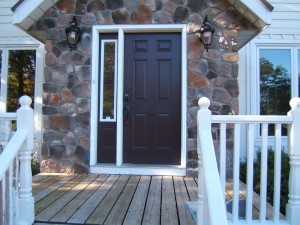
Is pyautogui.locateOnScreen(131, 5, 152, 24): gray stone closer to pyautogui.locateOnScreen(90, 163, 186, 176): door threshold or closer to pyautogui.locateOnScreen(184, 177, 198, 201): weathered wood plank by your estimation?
pyautogui.locateOnScreen(90, 163, 186, 176): door threshold

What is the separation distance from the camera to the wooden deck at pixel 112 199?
2582mm

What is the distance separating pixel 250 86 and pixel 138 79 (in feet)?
7.52

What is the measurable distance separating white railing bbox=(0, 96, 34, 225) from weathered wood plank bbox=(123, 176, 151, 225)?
0.85 m

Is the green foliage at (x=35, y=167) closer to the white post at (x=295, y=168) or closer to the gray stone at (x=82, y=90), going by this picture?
the gray stone at (x=82, y=90)

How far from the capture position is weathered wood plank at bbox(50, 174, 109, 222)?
A: 8.47 feet

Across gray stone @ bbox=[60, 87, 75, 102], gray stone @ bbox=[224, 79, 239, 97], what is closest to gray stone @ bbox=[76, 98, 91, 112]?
gray stone @ bbox=[60, 87, 75, 102]

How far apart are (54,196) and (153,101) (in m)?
1.96

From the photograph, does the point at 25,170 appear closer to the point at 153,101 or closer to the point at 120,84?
the point at 120,84

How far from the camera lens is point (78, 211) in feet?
9.01

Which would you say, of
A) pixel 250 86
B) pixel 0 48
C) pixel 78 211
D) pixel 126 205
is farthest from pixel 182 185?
pixel 0 48

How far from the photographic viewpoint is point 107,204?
2.96 m

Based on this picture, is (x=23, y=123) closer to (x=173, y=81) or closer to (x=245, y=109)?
(x=173, y=81)

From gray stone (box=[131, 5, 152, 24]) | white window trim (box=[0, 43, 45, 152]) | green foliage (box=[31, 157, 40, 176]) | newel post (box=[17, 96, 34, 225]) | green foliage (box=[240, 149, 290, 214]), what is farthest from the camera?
white window trim (box=[0, 43, 45, 152])

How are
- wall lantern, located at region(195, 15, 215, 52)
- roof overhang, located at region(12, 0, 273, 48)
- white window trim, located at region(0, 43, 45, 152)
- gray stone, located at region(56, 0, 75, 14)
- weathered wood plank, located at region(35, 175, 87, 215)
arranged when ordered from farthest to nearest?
white window trim, located at region(0, 43, 45, 152) < gray stone, located at region(56, 0, 75, 14) < wall lantern, located at region(195, 15, 215, 52) < roof overhang, located at region(12, 0, 273, 48) < weathered wood plank, located at region(35, 175, 87, 215)
